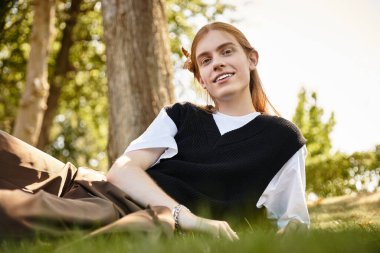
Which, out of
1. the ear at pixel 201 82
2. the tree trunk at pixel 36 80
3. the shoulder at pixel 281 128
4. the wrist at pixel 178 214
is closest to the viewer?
the wrist at pixel 178 214

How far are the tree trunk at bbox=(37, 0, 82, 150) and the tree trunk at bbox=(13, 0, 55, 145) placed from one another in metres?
4.41

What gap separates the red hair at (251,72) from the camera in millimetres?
3715

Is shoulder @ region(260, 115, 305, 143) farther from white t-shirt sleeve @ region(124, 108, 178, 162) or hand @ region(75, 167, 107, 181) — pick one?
hand @ region(75, 167, 107, 181)

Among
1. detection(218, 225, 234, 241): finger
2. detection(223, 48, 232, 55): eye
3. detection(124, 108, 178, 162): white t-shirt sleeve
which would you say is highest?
detection(223, 48, 232, 55): eye

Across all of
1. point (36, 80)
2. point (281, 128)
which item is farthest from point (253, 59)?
point (36, 80)

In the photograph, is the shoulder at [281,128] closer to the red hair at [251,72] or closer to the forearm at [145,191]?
the red hair at [251,72]

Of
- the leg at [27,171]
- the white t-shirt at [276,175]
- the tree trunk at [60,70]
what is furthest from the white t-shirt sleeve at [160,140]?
the tree trunk at [60,70]

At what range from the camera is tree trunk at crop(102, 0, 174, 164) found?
6293mm

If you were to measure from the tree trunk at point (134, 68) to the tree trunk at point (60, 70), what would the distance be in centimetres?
835

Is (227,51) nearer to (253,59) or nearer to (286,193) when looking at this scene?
(253,59)

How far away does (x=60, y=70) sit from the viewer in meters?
15.4

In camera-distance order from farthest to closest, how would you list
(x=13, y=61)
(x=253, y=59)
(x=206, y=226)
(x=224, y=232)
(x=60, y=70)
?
(x=60, y=70) → (x=13, y=61) → (x=253, y=59) → (x=206, y=226) → (x=224, y=232)

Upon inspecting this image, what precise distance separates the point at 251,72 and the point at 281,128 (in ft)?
2.33

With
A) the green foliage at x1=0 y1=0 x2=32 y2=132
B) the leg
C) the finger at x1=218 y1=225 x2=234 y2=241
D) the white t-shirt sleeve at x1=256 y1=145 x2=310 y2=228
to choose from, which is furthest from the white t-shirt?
the green foliage at x1=0 y1=0 x2=32 y2=132
